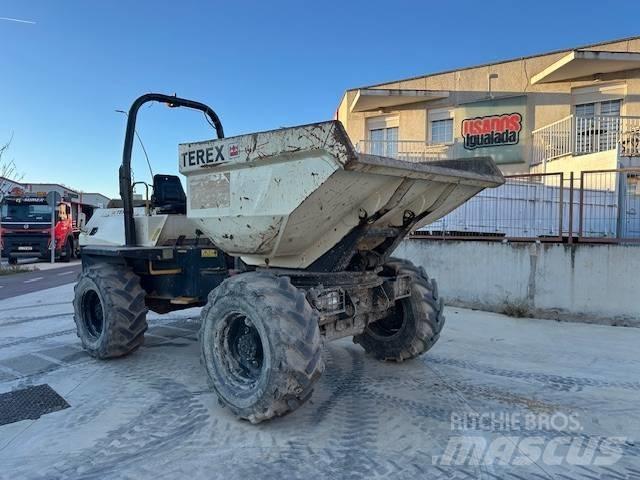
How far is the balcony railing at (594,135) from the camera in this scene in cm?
1227

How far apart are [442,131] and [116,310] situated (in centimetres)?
1469

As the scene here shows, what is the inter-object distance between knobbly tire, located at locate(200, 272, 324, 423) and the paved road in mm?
8240

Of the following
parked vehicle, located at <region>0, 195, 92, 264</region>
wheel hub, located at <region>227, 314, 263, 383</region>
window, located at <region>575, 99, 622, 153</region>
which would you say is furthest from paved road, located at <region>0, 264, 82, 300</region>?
window, located at <region>575, 99, 622, 153</region>

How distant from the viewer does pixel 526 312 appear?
769cm

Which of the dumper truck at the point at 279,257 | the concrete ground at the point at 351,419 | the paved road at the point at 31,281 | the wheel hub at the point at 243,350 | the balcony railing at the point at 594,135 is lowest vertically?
the paved road at the point at 31,281

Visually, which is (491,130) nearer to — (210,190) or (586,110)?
(586,110)

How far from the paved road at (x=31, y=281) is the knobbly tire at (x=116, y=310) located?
6.10 metres

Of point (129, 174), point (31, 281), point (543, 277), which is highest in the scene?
point (129, 174)

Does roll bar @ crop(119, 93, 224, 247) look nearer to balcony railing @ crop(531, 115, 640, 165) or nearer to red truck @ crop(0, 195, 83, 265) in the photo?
balcony railing @ crop(531, 115, 640, 165)

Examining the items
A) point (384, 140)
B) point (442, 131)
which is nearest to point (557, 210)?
point (442, 131)

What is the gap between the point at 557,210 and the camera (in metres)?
8.34

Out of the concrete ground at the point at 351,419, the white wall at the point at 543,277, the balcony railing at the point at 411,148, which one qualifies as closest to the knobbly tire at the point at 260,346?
the concrete ground at the point at 351,419

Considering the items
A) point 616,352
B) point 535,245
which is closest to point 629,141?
point 535,245

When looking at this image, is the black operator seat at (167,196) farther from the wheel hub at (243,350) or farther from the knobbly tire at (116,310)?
the wheel hub at (243,350)
